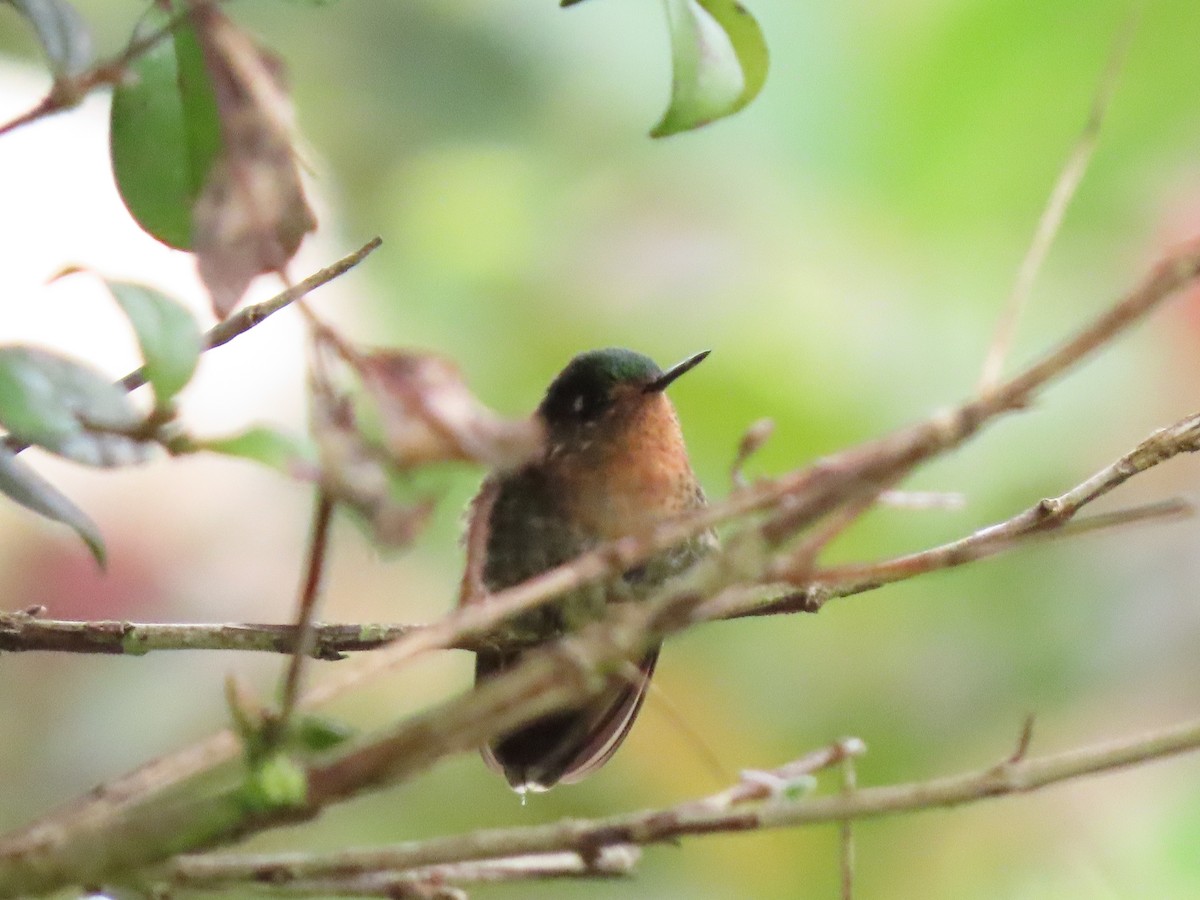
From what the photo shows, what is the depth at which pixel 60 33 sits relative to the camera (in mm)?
878

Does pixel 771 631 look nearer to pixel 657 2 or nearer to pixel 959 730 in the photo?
pixel 959 730

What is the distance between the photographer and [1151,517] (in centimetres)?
66

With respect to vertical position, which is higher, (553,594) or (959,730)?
(959,730)

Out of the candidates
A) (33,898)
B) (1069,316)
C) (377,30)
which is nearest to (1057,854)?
(1069,316)

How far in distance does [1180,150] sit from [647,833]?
285 centimetres

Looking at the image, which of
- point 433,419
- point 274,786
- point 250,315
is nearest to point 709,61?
point 250,315

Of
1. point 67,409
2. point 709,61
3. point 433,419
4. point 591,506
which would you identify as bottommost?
point 433,419

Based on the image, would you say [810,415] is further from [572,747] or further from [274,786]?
[274,786]

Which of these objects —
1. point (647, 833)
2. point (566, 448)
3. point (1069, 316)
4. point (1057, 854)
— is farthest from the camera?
point (1069, 316)

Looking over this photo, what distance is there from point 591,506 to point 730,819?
1068mm

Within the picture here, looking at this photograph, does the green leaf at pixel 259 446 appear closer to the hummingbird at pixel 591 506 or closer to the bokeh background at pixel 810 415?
the hummingbird at pixel 591 506

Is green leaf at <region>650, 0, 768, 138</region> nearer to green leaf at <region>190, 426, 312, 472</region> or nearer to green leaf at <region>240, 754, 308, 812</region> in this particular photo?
green leaf at <region>190, 426, 312, 472</region>

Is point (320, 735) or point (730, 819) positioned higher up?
point (320, 735)

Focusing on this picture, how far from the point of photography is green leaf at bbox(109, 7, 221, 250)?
86cm
